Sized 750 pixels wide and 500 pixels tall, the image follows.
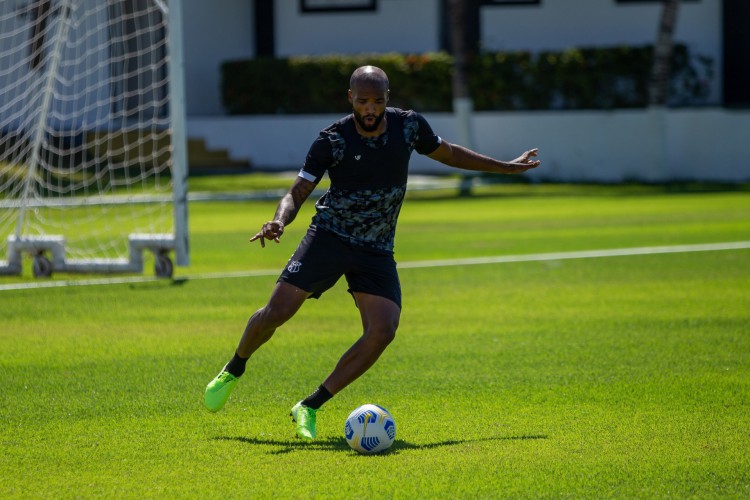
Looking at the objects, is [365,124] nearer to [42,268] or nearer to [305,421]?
[305,421]

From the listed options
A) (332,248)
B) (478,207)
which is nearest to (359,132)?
(332,248)

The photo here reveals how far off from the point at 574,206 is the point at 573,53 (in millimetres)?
8038

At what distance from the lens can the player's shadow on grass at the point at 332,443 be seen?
688cm

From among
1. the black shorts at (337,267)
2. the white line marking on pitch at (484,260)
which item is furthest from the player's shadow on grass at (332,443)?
the white line marking on pitch at (484,260)

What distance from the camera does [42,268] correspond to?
574 inches

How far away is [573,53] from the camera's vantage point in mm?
30484

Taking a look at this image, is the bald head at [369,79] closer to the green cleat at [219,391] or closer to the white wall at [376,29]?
the green cleat at [219,391]

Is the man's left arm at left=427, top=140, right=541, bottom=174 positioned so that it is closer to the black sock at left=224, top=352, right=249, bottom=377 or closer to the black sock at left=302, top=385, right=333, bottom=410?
the black sock at left=302, top=385, right=333, bottom=410

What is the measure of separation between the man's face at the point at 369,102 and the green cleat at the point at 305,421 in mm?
1586

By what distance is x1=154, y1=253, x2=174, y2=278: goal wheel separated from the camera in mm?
14398

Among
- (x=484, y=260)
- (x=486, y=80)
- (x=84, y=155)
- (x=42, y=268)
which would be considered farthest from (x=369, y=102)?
(x=486, y=80)

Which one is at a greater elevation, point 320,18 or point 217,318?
point 320,18

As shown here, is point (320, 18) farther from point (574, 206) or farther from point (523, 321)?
point (523, 321)

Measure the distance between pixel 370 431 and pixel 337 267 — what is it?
3.43ft
